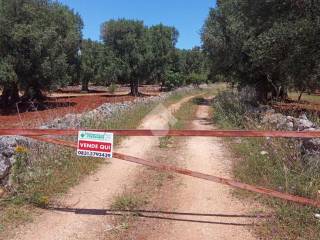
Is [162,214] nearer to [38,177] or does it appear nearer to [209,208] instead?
[209,208]

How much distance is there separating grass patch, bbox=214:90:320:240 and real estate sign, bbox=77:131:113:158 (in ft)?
8.07

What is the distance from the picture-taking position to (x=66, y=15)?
41.3 metres

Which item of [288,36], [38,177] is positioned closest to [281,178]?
[38,177]

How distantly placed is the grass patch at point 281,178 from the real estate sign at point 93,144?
2.46 metres

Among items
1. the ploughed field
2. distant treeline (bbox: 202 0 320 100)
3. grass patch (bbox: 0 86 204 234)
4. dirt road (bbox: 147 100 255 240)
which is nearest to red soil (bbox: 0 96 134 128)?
the ploughed field

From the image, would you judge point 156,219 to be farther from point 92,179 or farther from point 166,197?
point 92,179

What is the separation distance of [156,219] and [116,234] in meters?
0.78

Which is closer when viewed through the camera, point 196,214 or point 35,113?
point 196,214

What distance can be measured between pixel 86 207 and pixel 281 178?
3.51 m

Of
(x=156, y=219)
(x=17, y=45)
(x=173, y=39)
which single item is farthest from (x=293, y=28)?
(x=173, y=39)

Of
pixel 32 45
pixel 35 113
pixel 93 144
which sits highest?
pixel 32 45

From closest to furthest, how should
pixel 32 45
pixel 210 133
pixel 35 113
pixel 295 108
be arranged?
pixel 210 133, pixel 295 108, pixel 35 113, pixel 32 45

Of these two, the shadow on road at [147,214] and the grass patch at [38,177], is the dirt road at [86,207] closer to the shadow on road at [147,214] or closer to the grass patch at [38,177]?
the shadow on road at [147,214]

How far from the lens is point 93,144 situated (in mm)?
6715
